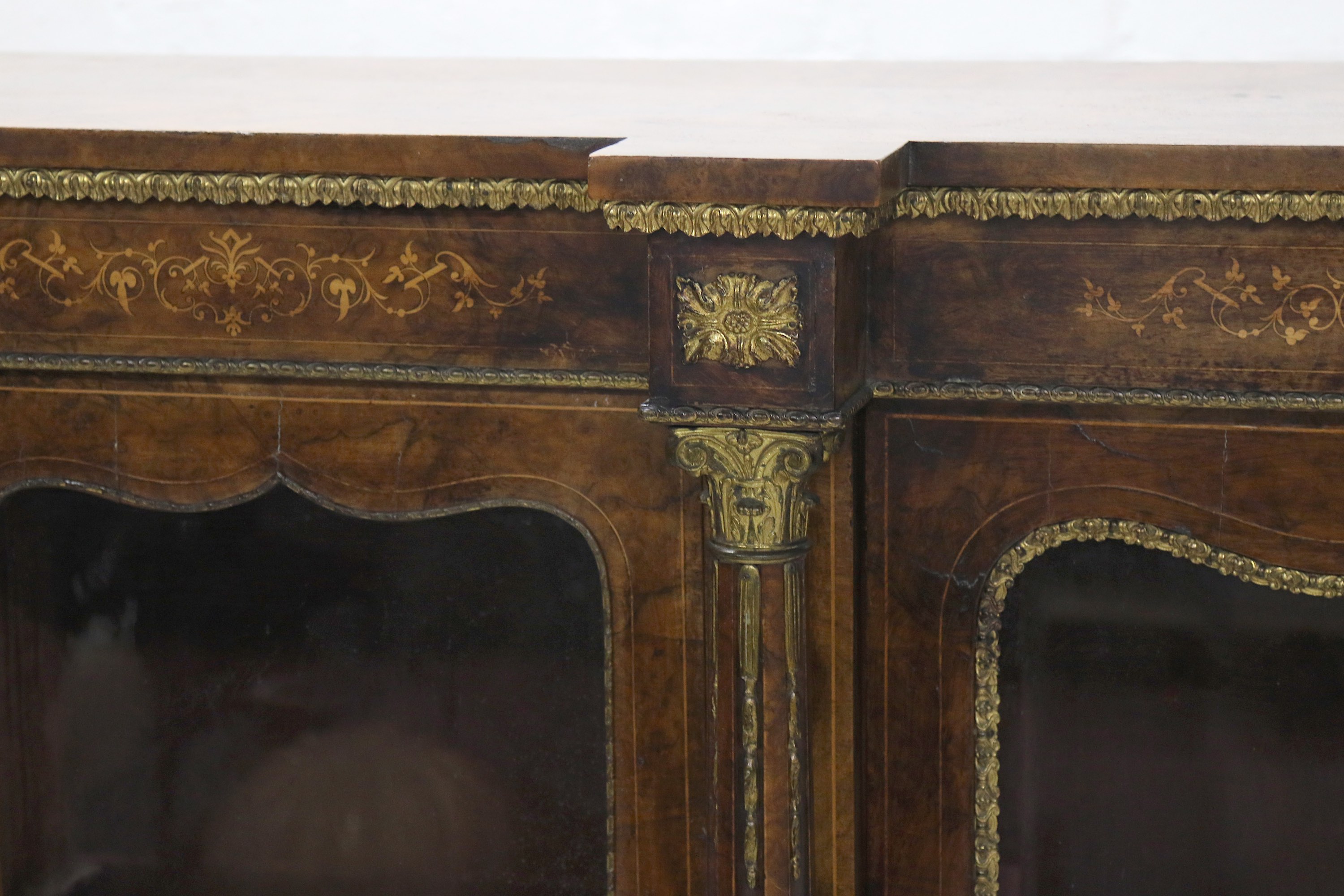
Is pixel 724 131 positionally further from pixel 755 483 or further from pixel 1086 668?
pixel 1086 668

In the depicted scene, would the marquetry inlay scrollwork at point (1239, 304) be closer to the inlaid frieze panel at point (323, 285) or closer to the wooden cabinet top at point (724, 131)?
the wooden cabinet top at point (724, 131)

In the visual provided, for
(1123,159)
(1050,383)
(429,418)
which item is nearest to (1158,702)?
(1050,383)

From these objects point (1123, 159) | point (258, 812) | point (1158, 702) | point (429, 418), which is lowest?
point (258, 812)

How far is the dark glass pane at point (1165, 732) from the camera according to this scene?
1082 mm

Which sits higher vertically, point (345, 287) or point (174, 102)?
point (174, 102)

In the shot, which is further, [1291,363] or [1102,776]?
[1102,776]

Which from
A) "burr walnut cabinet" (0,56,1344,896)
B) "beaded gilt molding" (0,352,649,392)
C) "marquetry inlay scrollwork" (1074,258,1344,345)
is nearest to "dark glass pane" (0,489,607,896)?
"burr walnut cabinet" (0,56,1344,896)

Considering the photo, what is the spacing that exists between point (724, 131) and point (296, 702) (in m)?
0.56

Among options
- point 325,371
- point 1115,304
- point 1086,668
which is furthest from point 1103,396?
point 325,371

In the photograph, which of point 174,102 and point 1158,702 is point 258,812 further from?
point 1158,702

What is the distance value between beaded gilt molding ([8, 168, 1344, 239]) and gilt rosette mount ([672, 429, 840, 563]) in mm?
129

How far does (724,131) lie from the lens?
102 centimetres

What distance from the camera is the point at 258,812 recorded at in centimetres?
126

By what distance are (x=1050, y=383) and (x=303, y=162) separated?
0.49 meters
